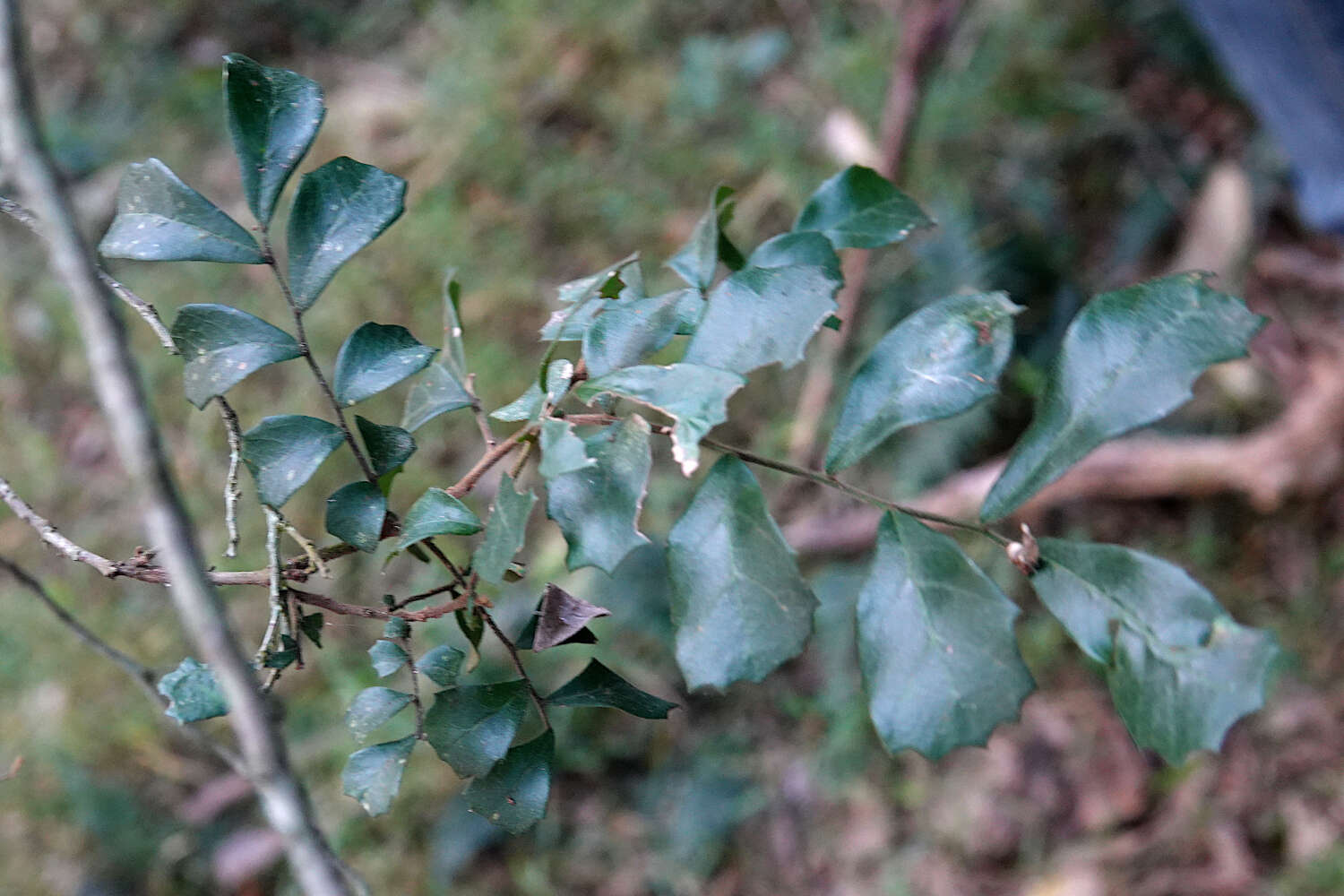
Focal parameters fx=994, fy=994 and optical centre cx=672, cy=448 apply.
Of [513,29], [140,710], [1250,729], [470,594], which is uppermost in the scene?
[470,594]

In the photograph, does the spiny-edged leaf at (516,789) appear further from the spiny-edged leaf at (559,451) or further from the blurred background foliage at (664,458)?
the blurred background foliage at (664,458)

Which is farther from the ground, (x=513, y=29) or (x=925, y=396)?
(x=925, y=396)

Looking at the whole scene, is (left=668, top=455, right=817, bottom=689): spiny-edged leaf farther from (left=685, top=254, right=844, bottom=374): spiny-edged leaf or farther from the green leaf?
the green leaf

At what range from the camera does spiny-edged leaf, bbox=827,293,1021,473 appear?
50cm

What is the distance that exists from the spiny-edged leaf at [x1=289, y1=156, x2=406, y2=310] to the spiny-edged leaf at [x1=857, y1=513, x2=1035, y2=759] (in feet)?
1.05

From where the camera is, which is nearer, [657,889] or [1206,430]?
[657,889]

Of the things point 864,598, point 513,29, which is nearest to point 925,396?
point 864,598

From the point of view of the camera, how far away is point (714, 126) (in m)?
2.32

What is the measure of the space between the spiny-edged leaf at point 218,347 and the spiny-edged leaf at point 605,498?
165 millimetres

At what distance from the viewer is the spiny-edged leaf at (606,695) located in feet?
1.69

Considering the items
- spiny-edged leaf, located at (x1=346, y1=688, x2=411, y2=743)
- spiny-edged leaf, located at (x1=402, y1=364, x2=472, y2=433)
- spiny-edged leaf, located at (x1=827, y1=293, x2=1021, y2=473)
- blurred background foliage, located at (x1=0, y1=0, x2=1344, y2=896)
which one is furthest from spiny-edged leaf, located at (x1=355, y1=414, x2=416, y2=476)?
blurred background foliage, located at (x1=0, y1=0, x2=1344, y2=896)

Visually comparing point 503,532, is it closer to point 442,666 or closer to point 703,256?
point 442,666

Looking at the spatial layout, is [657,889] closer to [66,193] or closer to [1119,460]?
[1119,460]

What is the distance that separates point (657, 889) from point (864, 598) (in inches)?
52.1
